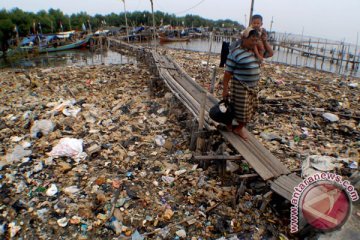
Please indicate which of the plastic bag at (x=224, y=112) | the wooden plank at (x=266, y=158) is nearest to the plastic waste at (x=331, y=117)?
the wooden plank at (x=266, y=158)

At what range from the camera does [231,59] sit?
2939 mm

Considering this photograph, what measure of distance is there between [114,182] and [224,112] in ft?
5.90

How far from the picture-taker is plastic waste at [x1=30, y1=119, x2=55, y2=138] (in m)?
4.78

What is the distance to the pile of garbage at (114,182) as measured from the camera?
274 cm

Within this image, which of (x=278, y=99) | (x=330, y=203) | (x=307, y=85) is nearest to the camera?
(x=330, y=203)

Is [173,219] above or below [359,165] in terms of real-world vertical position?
below

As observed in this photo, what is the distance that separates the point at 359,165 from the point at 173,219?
2.75 m

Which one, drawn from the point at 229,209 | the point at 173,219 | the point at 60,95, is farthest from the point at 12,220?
→ the point at 60,95

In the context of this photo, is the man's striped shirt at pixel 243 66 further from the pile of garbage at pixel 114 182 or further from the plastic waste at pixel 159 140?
the plastic waste at pixel 159 140

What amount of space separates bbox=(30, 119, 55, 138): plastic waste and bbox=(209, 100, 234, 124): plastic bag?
3358 mm

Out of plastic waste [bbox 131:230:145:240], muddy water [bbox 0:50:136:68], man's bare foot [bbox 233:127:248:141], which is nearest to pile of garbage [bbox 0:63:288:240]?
plastic waste [bbox 131:230:145:240]

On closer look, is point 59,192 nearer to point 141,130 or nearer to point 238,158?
point 141,130

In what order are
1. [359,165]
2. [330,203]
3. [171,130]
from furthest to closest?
[171,130] → [359,165] → [330,203]

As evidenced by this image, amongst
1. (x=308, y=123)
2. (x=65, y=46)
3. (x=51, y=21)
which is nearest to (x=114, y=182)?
(x=308, y=123)
